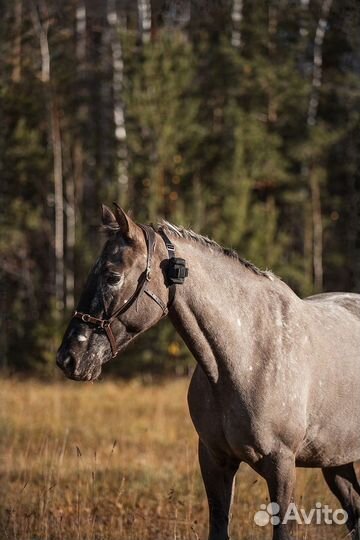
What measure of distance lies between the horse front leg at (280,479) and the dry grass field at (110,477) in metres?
1.00

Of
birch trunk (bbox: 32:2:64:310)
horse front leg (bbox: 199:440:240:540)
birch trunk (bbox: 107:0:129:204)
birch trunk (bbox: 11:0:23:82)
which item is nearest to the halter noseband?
horse front leg (bbox: 199:440:240:540)

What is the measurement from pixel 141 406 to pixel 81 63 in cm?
889

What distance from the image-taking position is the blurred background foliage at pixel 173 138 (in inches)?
643

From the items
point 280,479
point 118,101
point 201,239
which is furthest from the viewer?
point 118,101

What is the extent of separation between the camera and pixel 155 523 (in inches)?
254

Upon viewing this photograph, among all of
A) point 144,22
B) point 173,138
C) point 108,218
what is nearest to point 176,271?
point 108,218

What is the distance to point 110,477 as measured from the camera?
8094 millimetres

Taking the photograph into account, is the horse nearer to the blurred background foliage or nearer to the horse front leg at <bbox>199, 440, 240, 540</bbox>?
the horse front leg at <bbox>199, 440, 240, 540</bbox>

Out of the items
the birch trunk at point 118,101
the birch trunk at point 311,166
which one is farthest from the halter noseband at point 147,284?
the birch trunk at point 311,166

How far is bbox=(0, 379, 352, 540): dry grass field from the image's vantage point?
6145 mm

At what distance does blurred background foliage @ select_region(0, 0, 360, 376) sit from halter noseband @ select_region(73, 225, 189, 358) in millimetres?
10795

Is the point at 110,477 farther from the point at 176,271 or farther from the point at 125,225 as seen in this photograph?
the point at 125,225

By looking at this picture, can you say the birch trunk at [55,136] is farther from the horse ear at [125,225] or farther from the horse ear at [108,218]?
the horse ear at [125,225]

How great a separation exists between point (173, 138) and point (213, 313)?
12.2 m
